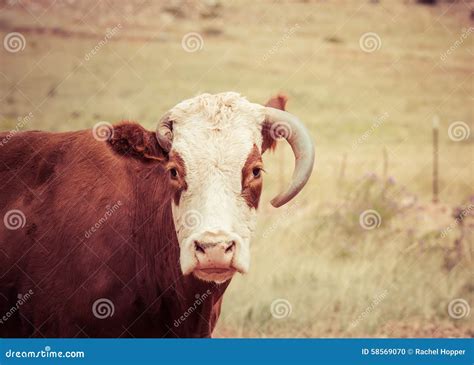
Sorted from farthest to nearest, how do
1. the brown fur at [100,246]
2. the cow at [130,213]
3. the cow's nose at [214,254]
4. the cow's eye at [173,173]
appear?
the brown fur at [100,246] < the cow's eye at [173,173] < the cow at [130,213] < the cow's nose at [214,254]

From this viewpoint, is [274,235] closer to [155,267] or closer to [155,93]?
[155,267]

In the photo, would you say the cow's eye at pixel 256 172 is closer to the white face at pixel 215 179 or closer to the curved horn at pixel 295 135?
the white face at pixel 215 179

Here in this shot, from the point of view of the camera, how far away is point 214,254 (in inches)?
187

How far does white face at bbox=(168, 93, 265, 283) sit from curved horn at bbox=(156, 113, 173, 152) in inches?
2.3

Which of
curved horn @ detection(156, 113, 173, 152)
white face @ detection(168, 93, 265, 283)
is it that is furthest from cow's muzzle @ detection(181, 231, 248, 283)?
curved horn @ detection(156, 113, 173, 152)

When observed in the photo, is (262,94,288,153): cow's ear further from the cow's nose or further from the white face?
the cow's nose

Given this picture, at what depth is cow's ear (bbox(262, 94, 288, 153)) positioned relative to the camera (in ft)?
18.5

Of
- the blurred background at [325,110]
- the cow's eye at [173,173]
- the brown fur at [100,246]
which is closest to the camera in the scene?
the cow's eye at [173,173]

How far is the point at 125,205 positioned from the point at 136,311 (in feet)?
2.77

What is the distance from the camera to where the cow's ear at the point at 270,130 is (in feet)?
18.5

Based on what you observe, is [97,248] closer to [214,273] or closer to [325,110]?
[214,273]

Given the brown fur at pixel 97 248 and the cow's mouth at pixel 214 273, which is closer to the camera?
the cow's mouth at pixel 214 273

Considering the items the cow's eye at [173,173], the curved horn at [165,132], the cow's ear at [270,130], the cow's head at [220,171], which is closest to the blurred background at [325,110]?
the cow's ear at [270,130]

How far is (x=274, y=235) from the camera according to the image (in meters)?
10.4
